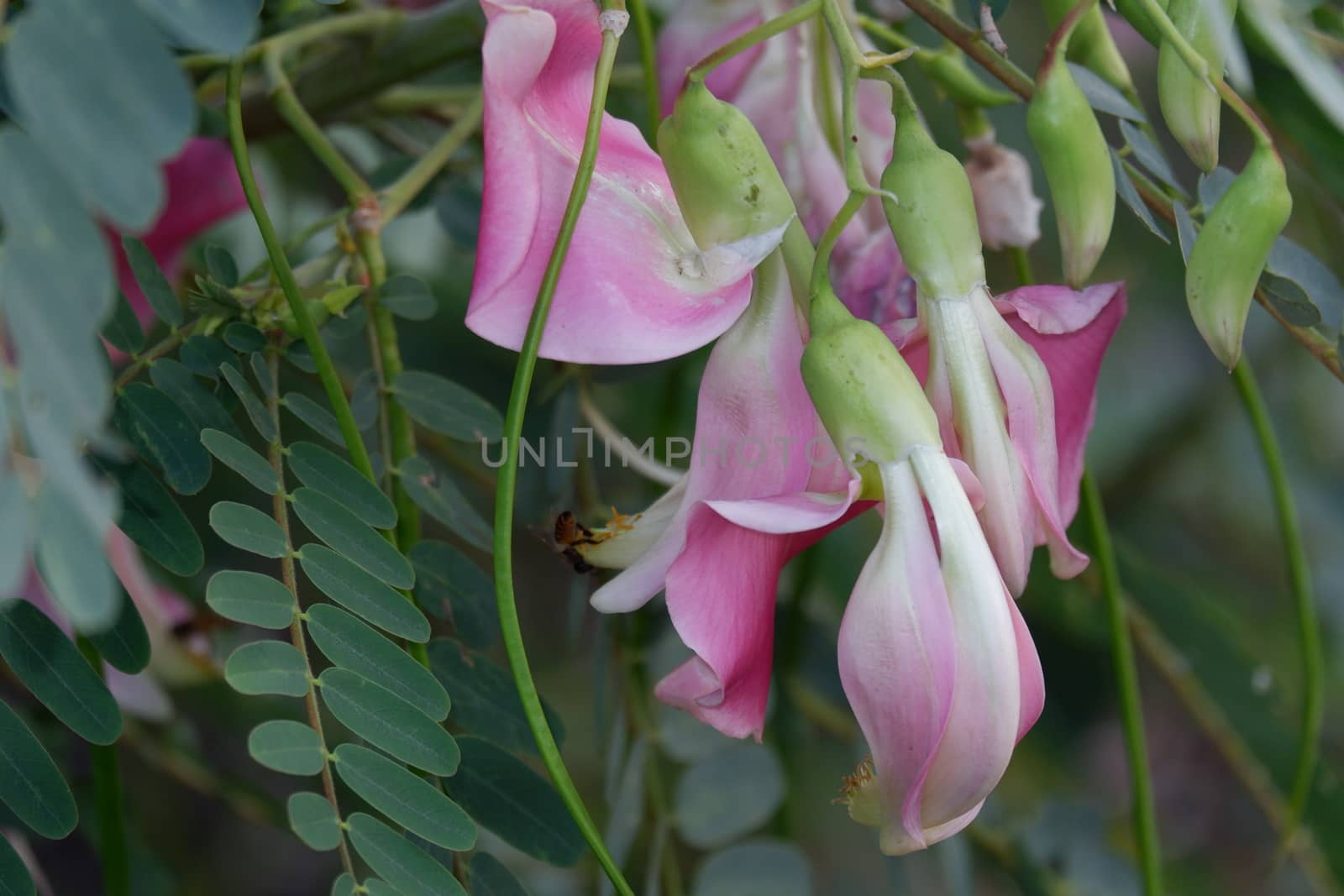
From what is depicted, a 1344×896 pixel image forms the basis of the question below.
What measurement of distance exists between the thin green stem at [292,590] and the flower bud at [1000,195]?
0.23m

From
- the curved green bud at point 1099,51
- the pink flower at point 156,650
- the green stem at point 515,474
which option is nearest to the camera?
the green stem at point 515,474

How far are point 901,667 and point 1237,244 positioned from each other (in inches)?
5.1

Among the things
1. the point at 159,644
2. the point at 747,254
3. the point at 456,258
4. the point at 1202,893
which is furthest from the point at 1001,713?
the point at 1202,893

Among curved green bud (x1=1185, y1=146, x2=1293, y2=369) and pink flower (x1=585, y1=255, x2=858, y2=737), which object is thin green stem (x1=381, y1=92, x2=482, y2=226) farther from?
curved green bud (x1=1185, y1=146, x2=1293, y2=369)

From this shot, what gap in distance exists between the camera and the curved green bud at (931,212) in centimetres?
32

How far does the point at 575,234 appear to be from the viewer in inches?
12.2

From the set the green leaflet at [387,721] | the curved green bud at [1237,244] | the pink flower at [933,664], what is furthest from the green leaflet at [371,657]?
the curved green bud at [1237,244]

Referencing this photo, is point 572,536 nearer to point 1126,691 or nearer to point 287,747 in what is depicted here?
point 287,747

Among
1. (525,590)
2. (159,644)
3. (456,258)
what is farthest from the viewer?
(525,590)

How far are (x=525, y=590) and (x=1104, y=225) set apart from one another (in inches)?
44.4

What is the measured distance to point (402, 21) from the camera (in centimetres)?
49

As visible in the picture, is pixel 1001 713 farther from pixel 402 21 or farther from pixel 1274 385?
pixel 1274 385

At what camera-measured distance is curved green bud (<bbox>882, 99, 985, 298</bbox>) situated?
318 mm

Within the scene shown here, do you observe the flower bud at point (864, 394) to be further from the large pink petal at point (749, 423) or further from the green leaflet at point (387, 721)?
the green leaflet at point (387, 721)
